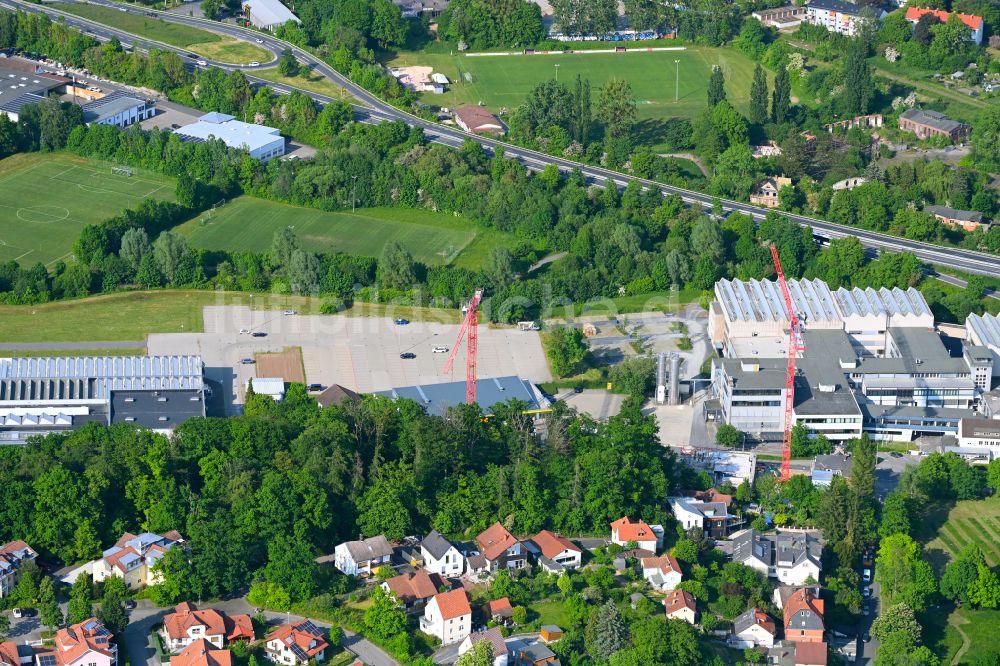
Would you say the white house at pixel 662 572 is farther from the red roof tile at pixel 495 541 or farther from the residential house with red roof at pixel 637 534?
the red roof tile at pixel 495 541

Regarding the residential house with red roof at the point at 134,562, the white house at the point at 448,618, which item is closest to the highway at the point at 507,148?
the white house at the point at 448,618

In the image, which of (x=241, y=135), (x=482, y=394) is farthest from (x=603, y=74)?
(x=482, y=394)

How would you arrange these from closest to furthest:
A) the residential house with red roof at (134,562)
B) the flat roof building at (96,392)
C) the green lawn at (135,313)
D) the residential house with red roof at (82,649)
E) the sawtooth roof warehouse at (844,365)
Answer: the residential house with red roof at (82,649), the residential house with red roof at (134,562), the flat roof building at (96,392), the sawtooth roof warehouse at (844,365), the green lawn at (135,313)

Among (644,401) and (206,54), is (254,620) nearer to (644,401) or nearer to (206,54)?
(644,401)

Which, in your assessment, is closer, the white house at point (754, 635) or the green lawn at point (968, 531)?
the white house at point (754, 635)

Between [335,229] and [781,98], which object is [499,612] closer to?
[335,229]

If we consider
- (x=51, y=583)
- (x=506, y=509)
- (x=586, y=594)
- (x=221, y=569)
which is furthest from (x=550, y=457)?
(x=51, y=583)

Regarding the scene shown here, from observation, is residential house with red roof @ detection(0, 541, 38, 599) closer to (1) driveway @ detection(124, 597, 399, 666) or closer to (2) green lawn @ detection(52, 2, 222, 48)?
(1) driveway @ detection(124, 597, 399, 666)

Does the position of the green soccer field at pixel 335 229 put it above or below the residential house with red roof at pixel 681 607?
above
